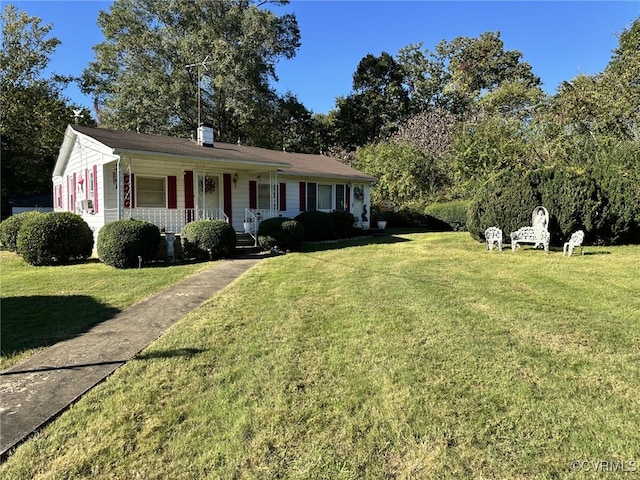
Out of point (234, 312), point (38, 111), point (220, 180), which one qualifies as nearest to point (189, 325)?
point (234, 312)

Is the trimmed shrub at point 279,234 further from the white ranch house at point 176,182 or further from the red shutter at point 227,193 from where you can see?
the red shutter at point 227,193

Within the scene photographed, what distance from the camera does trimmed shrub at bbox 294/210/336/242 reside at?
47.5 feet

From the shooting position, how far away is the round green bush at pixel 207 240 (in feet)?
35.1

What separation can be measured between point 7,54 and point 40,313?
87.0 ft

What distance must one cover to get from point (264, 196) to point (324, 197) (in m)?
3.40

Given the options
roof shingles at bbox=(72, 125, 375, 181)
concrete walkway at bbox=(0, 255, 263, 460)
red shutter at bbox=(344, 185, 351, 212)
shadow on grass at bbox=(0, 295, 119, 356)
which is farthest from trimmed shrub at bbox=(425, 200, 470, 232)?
shadow on grass at bbox=(0, 295, 119, 356)

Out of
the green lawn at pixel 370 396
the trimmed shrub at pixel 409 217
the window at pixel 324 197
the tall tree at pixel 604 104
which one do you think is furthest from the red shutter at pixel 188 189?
the tall tree at pixel 604 104

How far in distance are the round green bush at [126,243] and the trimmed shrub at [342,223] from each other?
7.63 meters

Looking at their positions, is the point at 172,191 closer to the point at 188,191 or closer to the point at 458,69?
the point at 188,191

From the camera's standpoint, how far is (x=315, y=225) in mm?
14555

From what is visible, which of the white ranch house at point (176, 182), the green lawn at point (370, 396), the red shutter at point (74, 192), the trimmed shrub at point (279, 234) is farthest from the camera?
the red shutter at point (74, 192)

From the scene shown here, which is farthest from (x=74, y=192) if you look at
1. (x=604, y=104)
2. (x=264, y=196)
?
(x=604, y=104)
